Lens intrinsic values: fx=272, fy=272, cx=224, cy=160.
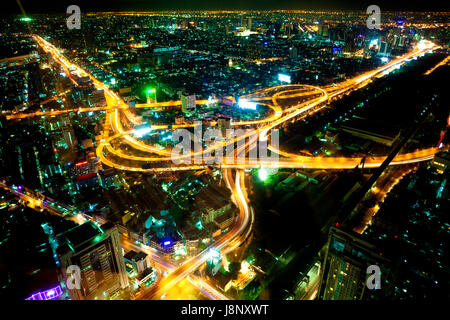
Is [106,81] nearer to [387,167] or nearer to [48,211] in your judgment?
[48,211]

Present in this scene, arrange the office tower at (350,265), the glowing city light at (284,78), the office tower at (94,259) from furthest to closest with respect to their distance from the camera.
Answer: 1. the glowing city light at (284,78)
2. the office tower at (94,259)
3. the office tower at (350,265)

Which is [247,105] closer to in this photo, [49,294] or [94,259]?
[94,259]

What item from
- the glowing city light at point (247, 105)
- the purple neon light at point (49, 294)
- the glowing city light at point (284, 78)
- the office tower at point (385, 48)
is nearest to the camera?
the purple neon light at point (49, 294)

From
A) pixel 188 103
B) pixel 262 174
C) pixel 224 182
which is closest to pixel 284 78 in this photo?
pixel 188 103

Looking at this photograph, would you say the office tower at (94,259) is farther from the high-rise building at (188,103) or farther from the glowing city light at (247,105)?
the glowing city light at (247,105)

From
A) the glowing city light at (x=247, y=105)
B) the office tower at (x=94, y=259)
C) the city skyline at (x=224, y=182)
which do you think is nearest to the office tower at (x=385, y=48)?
the city skyline at (x=224, y=182)
